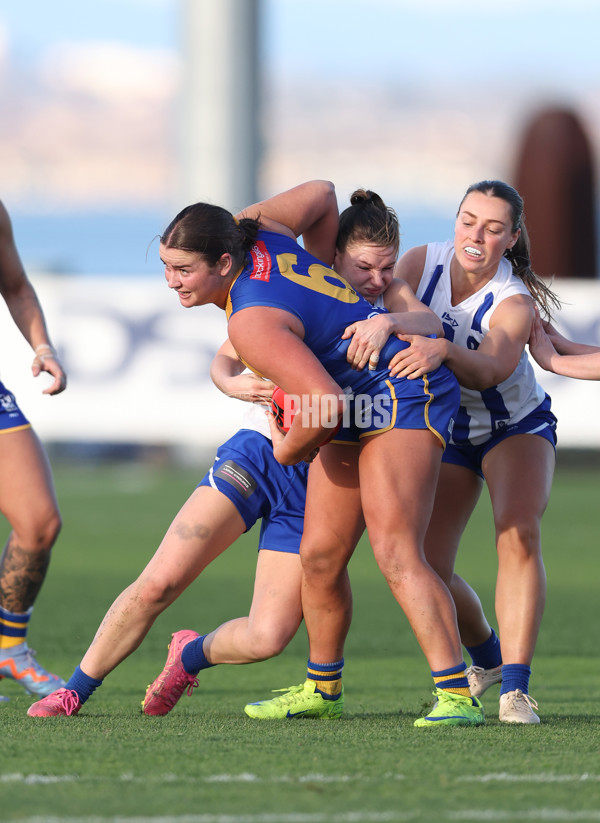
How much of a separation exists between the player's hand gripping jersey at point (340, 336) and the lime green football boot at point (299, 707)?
1.04 m

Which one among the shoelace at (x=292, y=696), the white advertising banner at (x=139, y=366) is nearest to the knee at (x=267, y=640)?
the shoelace at (x=292, y=696)

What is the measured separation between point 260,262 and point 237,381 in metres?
0.49

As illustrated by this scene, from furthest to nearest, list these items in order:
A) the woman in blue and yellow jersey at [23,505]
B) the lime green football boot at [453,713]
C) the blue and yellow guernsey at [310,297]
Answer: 1. the woman in blue and yellow jersey at [23,505]
2. the lime green football boot at [453,713]
3. the blue and yellow guernsey at [310,297]

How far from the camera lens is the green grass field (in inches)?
137

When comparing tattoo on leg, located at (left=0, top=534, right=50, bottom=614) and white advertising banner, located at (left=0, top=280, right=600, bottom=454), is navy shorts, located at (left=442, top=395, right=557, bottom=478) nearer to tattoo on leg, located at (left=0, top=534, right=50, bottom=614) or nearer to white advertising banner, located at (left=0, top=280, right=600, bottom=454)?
tattoo on leg, located at (left=0, top=534, right=50, bottom=614)

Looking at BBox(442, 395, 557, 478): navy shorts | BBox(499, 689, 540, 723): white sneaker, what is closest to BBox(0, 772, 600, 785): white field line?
BBox(499, 689, 540, 723): white sneaker

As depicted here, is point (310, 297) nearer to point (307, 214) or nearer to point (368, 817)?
point (307, 214)

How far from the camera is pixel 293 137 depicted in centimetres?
9081

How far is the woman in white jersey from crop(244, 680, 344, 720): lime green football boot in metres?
0.65

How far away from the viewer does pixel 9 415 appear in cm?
548

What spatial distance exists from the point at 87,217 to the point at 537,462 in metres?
63.0

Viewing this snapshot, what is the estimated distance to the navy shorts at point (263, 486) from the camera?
503cm

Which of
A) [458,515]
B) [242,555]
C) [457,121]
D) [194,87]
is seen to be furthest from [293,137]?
[458,515]

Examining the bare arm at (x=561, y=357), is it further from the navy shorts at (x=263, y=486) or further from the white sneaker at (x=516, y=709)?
the white sneaker at (x=516, y=709)
